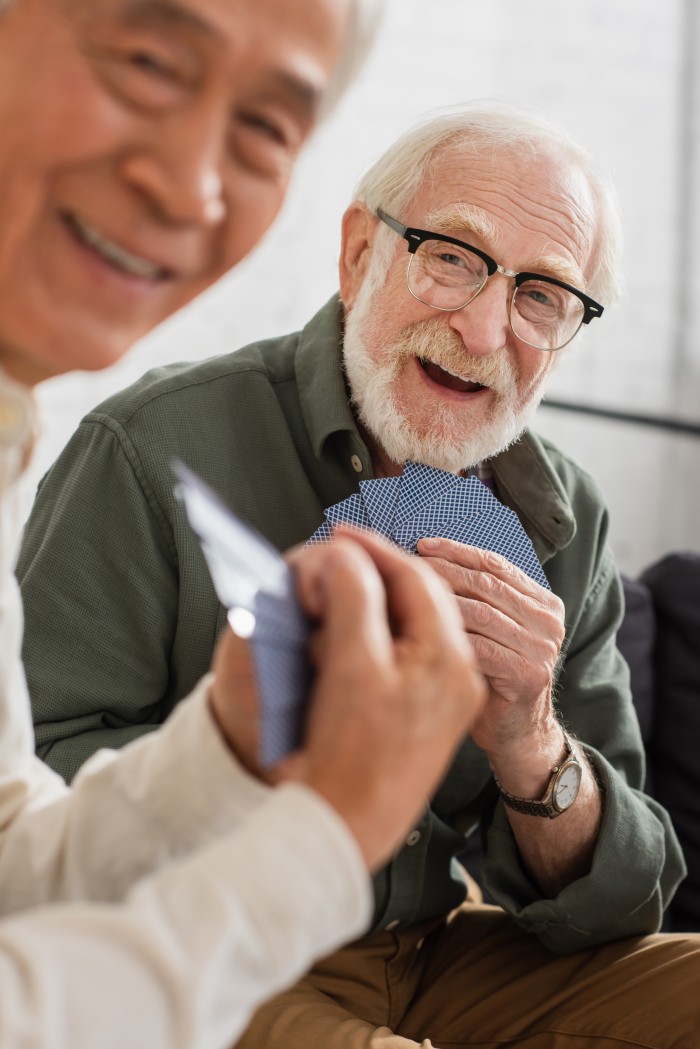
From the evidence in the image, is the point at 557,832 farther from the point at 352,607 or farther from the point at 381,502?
the point at 352,607

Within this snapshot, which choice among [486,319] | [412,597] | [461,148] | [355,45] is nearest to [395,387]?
[486,319]

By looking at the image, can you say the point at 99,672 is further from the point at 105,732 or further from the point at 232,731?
the point at 232,731

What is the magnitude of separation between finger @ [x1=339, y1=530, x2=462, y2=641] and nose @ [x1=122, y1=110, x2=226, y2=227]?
0.86 feet

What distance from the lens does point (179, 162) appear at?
0.77 metres

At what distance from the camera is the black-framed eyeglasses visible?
167 centimetres

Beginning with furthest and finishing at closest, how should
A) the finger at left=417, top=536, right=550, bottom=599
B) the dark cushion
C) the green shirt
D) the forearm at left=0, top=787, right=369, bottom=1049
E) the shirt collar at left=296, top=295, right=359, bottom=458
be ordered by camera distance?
1. the dark cushion
2. the shirt collar at left=296, top=295, right=359, bottom=458
3. the green shirt
4. the finger at left=417, top=536, right=550, bottom=599
5. the forearm at left=0, top=787, right=369, bottom=1049

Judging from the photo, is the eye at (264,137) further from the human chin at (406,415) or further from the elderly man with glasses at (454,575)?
the human chin at (406,415)

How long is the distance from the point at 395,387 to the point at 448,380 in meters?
0.11

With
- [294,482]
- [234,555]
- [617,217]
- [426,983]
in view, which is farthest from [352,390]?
[234,555]

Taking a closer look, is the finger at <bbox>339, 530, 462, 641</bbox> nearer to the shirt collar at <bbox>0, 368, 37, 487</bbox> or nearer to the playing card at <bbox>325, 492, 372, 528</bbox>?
the shirt collar at <bbox>0, 368, 37, 487</bbox>

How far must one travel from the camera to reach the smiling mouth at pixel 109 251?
78 cm

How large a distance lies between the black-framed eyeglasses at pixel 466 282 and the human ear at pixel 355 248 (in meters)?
0.05

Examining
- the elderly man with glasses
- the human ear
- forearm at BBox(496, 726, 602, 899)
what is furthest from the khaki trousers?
the human ear

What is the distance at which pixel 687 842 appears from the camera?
220 centimetres
